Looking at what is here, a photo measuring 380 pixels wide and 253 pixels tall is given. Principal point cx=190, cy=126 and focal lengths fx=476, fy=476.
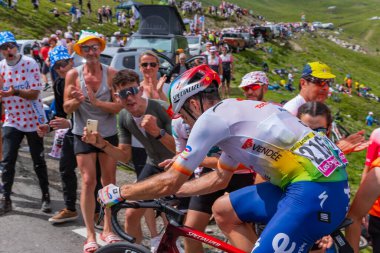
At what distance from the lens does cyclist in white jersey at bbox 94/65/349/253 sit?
2850mm

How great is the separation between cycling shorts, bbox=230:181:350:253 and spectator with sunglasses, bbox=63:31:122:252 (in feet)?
8.89

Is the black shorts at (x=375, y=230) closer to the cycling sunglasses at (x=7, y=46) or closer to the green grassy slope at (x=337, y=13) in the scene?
the cycling sunglasses at (x=7, y=46)

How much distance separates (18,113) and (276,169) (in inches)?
166

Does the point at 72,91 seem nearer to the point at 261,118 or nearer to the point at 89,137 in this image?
the point at 89,137

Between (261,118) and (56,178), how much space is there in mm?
5474

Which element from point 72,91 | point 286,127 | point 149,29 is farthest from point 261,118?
point 149,29

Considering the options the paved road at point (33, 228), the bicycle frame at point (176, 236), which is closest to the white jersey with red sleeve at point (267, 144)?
the bicycle frame at point (176, 236)

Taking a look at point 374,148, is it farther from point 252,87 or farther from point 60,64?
point 60,64

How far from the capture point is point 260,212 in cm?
310

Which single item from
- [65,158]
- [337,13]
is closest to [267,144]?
[65,158]

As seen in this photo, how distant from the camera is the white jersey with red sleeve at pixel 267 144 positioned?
2869 mm

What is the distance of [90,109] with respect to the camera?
5375mm

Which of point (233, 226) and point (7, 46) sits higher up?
point (7, 46)

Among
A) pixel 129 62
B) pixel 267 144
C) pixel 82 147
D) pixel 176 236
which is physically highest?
pixel 267 144
